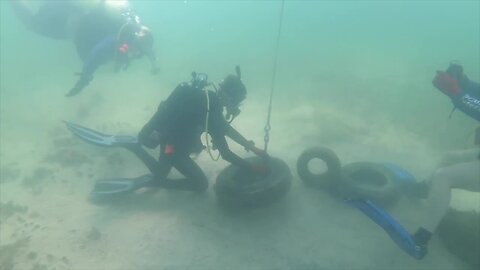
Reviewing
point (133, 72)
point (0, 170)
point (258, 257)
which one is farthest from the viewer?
point (133, 72)

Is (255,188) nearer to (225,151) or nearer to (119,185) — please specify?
(225,151)

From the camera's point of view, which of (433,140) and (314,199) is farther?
(433,140)

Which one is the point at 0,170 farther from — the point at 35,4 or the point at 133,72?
the point at 133,72

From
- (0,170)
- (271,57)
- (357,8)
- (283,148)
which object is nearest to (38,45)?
(271,57)

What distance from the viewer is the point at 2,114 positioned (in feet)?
47.2

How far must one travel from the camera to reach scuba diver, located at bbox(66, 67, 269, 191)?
6.11m

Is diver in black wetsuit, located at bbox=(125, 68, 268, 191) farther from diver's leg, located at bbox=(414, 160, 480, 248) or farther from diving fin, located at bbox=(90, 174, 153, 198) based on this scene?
diver's leg, located at bbox=(414, 160, 480, 248)

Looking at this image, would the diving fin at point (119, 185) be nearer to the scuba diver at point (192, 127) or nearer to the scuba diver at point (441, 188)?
the scuba diver at point (192, 127)

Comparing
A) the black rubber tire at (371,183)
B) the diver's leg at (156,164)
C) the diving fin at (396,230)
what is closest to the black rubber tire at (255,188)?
the diver's leg at (156,164)

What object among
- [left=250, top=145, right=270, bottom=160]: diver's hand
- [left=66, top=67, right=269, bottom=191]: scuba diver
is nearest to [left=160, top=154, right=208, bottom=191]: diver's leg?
[left=66, top=67, right=269, bottom=191]: scuba diver

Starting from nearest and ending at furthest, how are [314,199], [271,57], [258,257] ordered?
[258,257] → [314,199] → [271,57]

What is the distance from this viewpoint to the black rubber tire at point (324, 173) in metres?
7.04

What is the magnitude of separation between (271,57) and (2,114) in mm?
15470

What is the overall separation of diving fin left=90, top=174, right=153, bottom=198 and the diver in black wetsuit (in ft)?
1.73
